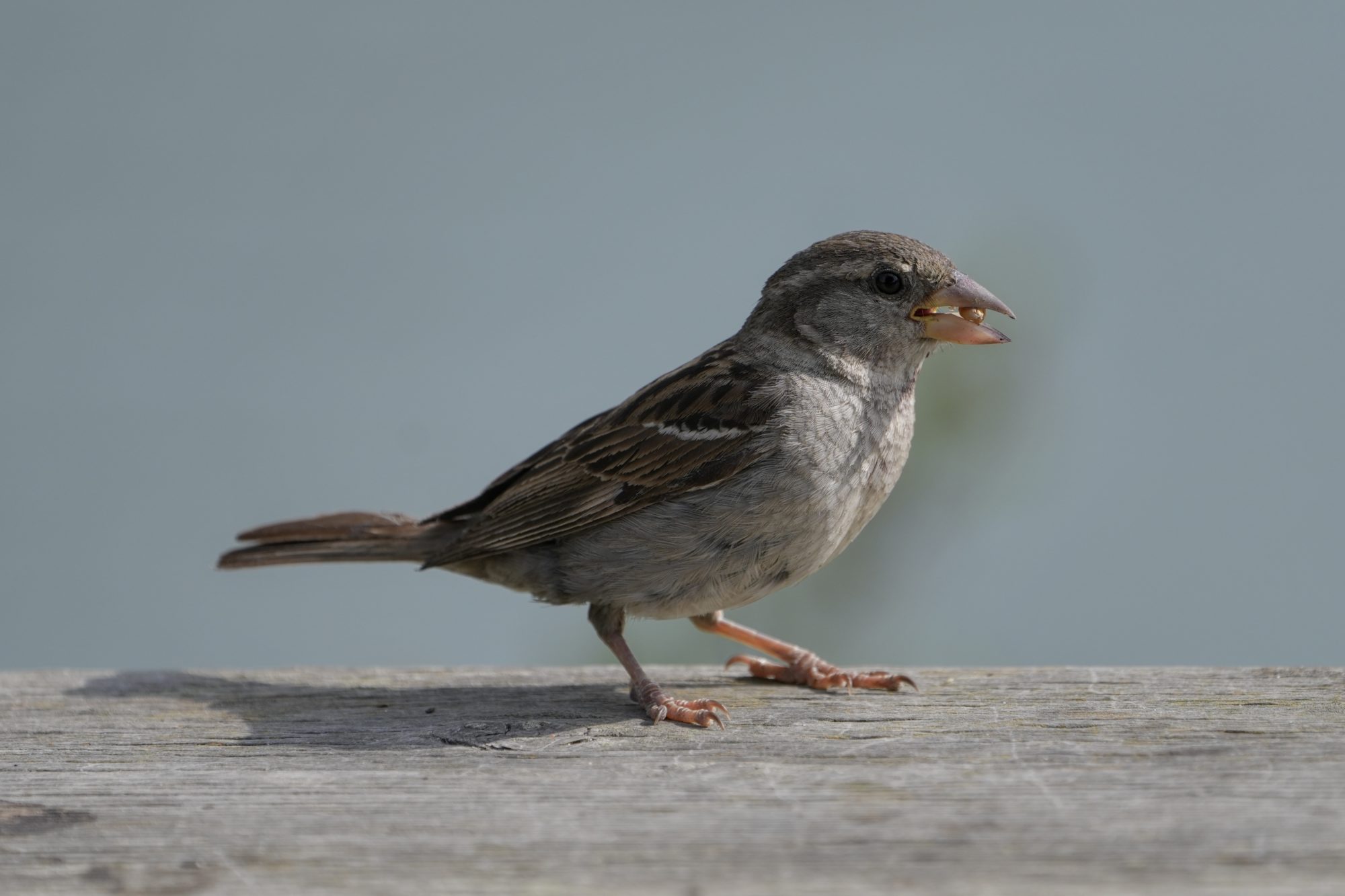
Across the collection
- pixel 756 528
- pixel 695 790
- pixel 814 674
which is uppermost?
pixel 756 528

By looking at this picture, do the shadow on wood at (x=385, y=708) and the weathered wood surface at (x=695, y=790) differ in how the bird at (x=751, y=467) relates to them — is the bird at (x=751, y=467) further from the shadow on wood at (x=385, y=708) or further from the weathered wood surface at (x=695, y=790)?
the weathered wood surface at (x=695, y=790)

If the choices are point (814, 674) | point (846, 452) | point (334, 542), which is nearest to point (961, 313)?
point (846, 452)

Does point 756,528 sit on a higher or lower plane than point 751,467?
lower

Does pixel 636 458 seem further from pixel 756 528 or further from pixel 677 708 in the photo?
pixel 677 708

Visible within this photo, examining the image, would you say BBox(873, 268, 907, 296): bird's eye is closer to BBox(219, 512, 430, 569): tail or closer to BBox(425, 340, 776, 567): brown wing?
BBox(425, 340, 776, 567): brown wing

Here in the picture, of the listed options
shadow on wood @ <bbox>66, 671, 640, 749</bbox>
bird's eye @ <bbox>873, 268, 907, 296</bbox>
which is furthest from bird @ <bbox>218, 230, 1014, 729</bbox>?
shadow on wood @ <bbox>66, 671, 640, 749</bbox>

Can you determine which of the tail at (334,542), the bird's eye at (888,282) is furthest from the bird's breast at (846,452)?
the tail at (334,542)
